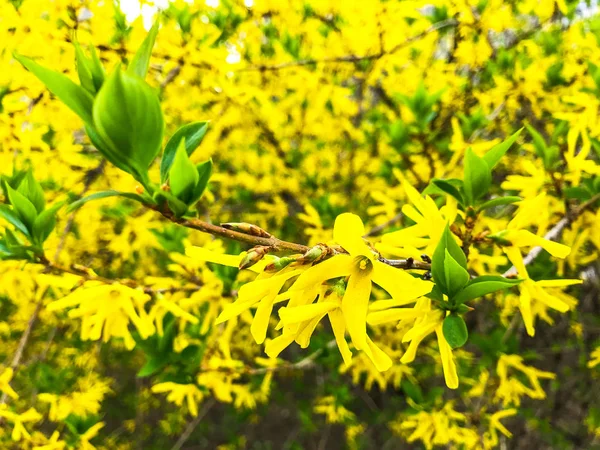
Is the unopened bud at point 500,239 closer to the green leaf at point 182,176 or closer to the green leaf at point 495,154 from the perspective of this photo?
the green leaf at point 495,154

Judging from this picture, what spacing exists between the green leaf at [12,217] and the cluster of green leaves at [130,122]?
404 millimetres

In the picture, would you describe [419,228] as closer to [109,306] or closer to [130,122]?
[130,122]

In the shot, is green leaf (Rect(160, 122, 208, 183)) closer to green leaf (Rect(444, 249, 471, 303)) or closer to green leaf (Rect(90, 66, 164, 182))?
green leaf (Rect(90, 66, 164, 182))

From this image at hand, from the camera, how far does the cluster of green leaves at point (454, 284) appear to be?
0.74 m

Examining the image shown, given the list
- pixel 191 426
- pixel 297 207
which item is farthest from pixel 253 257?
pixel 297 207

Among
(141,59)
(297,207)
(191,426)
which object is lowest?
(191,426)

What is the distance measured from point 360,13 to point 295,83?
538 millimetres

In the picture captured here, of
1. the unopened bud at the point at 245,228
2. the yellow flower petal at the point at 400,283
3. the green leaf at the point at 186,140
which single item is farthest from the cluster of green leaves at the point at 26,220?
the yellow flower petal at the point at 400,283

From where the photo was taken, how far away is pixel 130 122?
24.9 inches

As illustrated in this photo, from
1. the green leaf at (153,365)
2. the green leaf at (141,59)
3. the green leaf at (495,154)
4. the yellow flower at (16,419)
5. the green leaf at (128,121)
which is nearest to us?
the green leaf at (128,121)

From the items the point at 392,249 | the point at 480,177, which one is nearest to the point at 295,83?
the point at 480,177

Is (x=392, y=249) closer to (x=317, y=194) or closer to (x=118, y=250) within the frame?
(x=118, y=250)

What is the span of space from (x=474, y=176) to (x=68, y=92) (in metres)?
0.80

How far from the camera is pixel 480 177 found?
1.00 metres
